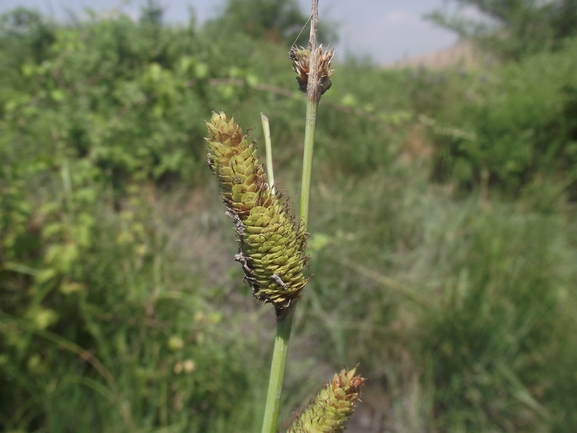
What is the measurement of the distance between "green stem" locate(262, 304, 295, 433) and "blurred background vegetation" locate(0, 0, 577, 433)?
180 cm

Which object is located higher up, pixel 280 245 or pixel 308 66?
pixel 308 66

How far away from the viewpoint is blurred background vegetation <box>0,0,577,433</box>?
2.12 meters

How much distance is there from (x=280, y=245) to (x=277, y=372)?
9 cm

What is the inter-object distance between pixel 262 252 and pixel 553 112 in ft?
17.6

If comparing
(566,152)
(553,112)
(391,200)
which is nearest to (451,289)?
(391,200)

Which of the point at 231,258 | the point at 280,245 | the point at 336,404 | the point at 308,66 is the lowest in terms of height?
the point at 231,258

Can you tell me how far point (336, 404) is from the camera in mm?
345

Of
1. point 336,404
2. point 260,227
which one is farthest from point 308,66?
point 336,404

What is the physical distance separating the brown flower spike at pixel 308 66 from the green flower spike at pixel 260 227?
73 mm

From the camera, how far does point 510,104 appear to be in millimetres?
5035

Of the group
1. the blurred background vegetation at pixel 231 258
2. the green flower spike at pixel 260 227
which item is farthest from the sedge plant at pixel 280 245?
the blurred background vegetation at pixel 231 258

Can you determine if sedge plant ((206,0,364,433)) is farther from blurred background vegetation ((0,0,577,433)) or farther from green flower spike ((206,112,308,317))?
blurred background vegetation ((0,0,577,433))

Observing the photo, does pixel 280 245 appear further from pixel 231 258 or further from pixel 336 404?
pixel 231 258

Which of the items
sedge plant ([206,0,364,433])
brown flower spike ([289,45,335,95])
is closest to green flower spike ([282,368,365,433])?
sedge plant ([206,0,364,433])
